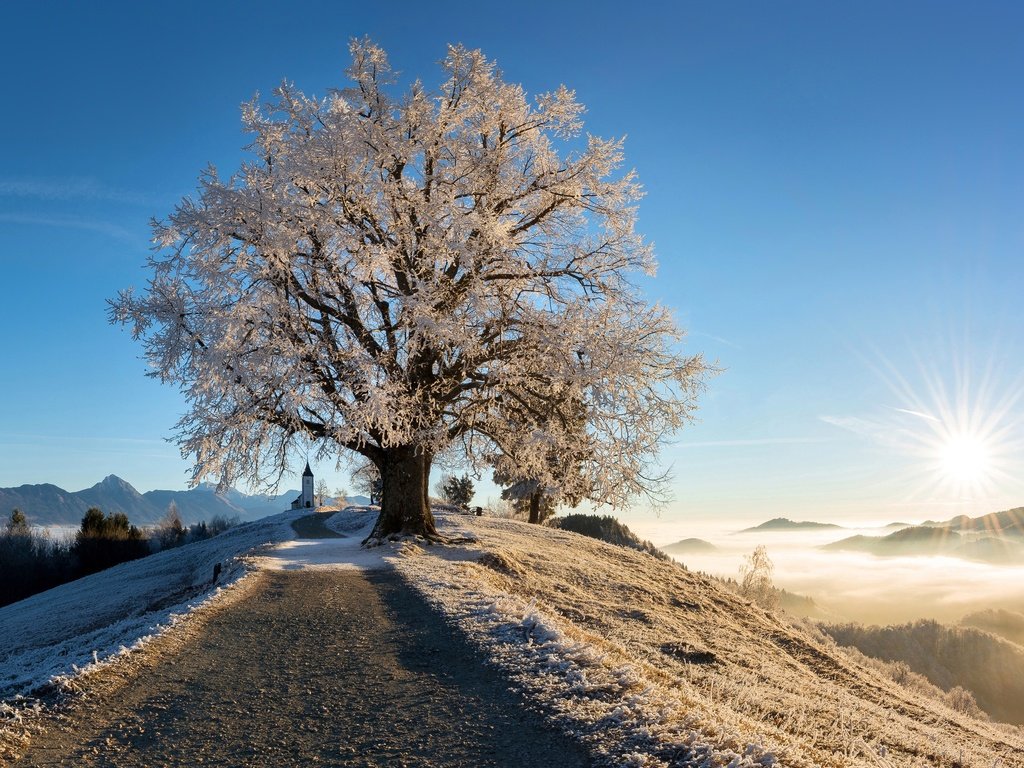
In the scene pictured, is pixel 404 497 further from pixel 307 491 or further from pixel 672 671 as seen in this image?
pixel 307 491

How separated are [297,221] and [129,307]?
4.97 meters

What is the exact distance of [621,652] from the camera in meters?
9.40

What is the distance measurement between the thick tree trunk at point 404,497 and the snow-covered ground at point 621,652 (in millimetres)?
1031

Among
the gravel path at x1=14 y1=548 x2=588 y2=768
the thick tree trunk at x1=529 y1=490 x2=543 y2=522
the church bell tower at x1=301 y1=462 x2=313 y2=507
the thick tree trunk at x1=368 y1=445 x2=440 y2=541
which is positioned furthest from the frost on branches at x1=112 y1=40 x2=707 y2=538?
the church bell tower at x1=301 y1=462 x2=313 y2=507

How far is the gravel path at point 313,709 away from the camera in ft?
18.5

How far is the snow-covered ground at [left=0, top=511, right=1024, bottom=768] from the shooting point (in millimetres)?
6191

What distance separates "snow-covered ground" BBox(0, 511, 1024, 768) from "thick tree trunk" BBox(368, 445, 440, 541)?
103cm

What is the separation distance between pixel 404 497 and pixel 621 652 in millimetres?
12725

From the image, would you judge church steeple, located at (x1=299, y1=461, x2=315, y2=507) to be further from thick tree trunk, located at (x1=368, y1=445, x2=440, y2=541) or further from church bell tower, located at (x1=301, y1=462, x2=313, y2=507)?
thick tree trunk, located at (x1=368, y1=445, x2=440, y2=541)

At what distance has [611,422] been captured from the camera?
63.8 ft

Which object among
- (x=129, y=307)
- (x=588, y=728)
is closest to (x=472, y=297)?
(x=129, y=307)

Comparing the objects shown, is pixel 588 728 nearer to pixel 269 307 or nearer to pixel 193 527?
pixel 269 307

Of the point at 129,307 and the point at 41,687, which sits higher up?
the point at 129,307

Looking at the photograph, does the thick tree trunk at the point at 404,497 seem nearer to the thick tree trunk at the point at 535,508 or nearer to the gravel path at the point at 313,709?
the gravel path at the point at 313,709
